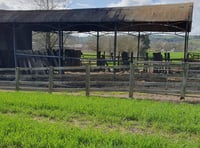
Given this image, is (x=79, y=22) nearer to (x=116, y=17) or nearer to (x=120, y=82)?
(x=116, y=17)

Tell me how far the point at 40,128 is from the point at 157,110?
2.92 meters

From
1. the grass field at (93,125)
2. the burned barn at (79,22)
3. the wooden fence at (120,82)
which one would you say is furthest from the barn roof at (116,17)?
the grass field at (93,125)

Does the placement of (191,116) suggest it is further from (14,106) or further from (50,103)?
(14,106)

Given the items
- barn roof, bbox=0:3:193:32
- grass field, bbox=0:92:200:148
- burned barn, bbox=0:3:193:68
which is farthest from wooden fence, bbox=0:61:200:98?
grass field, bbox=0:92:200:148

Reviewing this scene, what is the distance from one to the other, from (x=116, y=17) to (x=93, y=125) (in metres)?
11.4

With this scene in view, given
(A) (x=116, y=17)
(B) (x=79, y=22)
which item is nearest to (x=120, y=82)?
(A) (x=116, y=17)

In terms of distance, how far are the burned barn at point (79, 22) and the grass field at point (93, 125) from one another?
9.17 meters

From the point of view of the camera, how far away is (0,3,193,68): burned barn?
15.9 metres

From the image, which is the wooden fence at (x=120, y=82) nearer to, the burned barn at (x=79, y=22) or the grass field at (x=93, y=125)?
the burned barn at (x=79, y=22)

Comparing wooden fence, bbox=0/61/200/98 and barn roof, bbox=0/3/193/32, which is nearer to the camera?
wooden fence, bbox=0/61/200/98

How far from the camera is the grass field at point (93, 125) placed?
15.3 feet

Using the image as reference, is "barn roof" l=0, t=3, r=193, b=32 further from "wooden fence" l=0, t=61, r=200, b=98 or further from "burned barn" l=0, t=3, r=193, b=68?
"wooden fence" l=0, t=61, r=200, b=98

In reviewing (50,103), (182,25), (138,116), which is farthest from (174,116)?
(182,25)

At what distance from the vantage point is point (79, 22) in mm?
17266
